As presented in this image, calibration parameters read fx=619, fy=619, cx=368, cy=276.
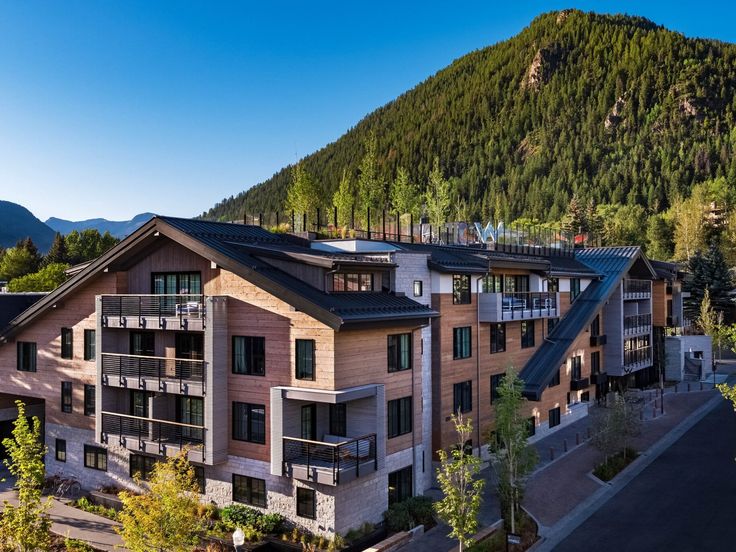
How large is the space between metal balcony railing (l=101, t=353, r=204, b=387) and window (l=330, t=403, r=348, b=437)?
19.0 feet

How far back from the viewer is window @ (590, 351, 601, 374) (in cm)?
4806

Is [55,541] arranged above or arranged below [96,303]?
below

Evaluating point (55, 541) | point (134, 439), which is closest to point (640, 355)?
point (134, 439)

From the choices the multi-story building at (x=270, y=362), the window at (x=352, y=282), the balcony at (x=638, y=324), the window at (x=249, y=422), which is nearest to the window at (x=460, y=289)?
the multi-story building at (x=270, y=362)

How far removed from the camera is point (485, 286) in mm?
36469

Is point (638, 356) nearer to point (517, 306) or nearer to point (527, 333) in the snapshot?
point (527, 333)

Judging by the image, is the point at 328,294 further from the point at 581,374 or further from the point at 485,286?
the point at 581,374

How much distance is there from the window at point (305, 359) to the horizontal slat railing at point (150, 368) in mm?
4786

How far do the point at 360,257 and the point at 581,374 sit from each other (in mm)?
24667

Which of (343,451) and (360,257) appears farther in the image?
(360,257)

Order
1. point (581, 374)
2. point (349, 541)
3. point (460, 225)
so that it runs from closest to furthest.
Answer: point (349, 541) < point (581, 374) < point (460, 225)

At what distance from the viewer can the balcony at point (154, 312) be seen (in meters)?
27.0

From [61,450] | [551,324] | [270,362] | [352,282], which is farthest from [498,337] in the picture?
[61,450]

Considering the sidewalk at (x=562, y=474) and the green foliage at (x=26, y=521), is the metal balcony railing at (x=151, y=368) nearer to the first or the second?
the green foliage at (x=26, y=521)
